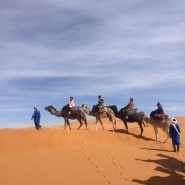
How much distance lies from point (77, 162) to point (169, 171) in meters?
3.77

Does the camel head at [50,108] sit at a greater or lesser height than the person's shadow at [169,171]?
greater

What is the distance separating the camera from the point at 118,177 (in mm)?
13625

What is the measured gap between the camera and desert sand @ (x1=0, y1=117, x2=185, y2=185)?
13.5 m

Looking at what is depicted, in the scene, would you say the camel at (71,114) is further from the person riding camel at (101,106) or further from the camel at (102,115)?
the person riding camel at (101,106)

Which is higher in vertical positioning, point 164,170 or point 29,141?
point 29,141

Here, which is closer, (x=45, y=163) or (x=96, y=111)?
(x=45, y=163)

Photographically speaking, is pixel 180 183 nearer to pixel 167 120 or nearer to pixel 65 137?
pixel 65 137

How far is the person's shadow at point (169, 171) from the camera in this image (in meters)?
13.3

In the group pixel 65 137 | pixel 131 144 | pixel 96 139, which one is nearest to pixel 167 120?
pixel 131 144

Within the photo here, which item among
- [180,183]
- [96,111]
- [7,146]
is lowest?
[180,183]

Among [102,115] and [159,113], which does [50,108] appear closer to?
[102,115]

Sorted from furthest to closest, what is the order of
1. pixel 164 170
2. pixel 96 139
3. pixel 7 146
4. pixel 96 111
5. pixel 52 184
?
1. pixel 96 111
2. pixel 96 139
3. pixel 7 146
4. pixel 164 170
5. pixel 52 184

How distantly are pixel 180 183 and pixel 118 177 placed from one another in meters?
2.26

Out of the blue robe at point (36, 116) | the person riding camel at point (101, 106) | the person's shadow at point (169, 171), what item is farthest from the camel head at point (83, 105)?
the person's shadow at point (169, 171)
